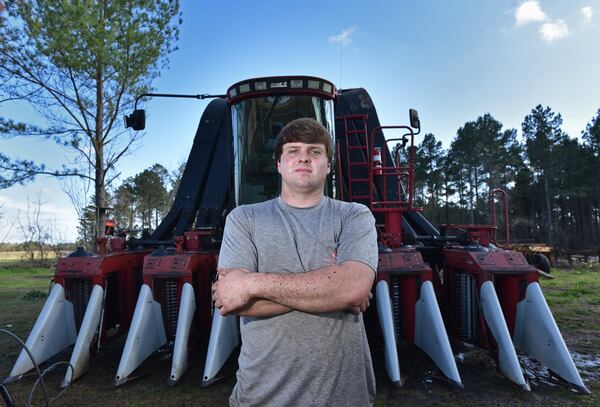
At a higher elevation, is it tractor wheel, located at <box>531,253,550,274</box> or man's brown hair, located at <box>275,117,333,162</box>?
man's brown hair, located at <box>275,117,333,162</box>

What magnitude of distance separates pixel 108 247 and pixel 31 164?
969cm

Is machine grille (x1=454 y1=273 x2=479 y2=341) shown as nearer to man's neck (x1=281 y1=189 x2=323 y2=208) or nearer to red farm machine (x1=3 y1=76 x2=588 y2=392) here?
red farm machine (x1=3 y1=76 x2=588 y2=392)

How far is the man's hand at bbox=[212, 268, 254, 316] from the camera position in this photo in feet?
5.27

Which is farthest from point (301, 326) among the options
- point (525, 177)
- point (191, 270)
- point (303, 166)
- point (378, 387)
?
point (525, 177)

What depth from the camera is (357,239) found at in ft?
5.66

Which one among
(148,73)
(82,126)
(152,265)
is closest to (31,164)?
(82,126)

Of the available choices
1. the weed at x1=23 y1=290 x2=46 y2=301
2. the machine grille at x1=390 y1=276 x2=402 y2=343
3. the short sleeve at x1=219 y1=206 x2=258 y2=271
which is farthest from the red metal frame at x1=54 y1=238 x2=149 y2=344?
the weed at x1=23 y1=290 x2=46 y2=301

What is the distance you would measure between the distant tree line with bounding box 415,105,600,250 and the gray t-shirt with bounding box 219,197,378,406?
35.1 meters

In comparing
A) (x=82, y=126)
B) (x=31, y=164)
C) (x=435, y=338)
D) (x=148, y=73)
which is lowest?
(x=435, y=338)

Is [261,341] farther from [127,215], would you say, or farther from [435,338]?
[127,215]

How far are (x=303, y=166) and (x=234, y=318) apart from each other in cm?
284

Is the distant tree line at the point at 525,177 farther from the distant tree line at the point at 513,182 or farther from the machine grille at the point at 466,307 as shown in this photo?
the machine grille at the point at 466,307

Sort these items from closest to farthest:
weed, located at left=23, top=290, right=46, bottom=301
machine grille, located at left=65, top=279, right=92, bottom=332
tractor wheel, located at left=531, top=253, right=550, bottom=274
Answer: machine grille, located at left=65, top=279, right=92, bottom=332 → weed, located at left=23, top=290, right=46, bottom=301 → tractor wheel, located at left=531, top=253, right=550, bottom=274

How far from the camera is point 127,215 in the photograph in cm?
3388
